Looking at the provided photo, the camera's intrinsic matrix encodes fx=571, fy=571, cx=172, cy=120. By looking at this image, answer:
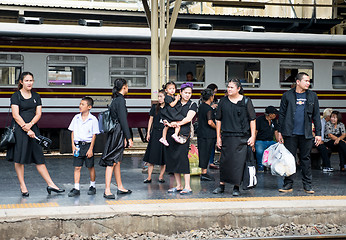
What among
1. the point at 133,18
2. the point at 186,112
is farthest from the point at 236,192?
the point at 133,18

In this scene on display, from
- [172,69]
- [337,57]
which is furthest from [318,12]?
[172,69]

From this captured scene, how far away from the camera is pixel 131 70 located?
48.4ft

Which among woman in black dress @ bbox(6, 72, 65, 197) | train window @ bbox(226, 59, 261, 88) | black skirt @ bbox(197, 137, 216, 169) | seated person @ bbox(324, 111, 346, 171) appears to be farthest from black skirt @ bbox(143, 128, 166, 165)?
train window @ bbox(226, 59, 261, 88)

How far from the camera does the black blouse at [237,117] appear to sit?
332 inches

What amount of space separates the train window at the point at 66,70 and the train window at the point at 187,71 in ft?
7.61

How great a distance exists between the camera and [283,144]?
9281mm

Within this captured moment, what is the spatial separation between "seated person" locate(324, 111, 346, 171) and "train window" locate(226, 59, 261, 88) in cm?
415

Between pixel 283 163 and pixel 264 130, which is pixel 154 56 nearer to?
pixel 264 130

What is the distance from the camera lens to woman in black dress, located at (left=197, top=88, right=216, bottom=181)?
390 inches

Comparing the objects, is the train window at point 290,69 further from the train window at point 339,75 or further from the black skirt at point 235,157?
the black skirt at point 235,157

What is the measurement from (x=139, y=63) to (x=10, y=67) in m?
3.23

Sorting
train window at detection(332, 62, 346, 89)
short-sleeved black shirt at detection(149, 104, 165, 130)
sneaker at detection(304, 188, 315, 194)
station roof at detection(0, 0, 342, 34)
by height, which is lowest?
sneaker at detection(304, 188, 315, 194)

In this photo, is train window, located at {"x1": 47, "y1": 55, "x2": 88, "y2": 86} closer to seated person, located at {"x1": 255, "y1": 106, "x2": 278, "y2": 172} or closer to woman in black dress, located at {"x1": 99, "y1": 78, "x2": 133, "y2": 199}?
seated person, located at {"x1": 255, "y1": 106, "x2": 278, "y2": 172}

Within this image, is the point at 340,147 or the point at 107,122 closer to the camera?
the point at 107,122
